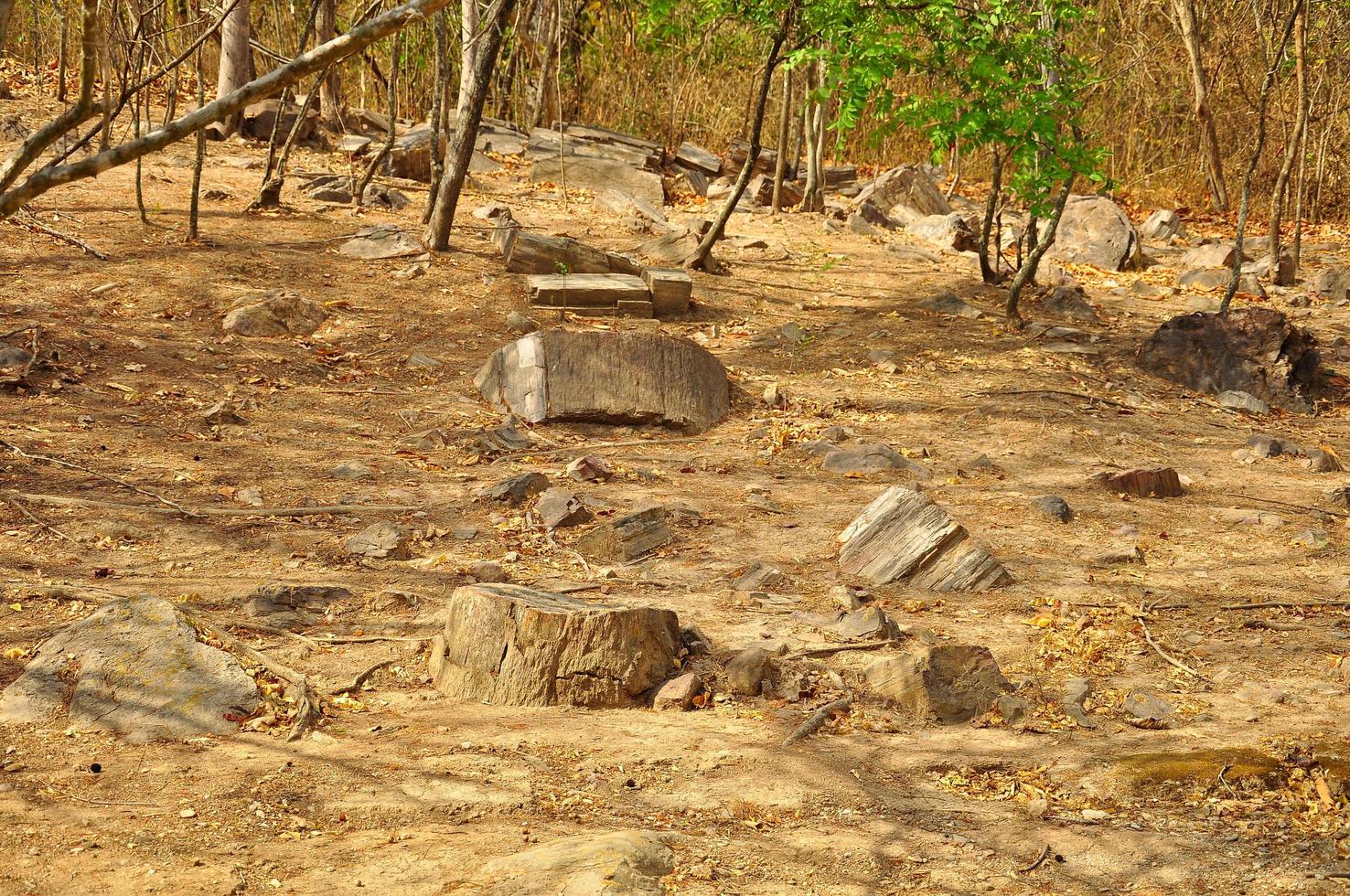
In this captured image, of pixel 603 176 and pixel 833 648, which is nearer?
pixel 833 648

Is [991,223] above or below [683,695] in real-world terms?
above

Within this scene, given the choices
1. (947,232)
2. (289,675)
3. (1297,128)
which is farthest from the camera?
(947,232)

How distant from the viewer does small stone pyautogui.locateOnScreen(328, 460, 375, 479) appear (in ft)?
19.4

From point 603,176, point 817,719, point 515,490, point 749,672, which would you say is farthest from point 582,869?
point 603,176

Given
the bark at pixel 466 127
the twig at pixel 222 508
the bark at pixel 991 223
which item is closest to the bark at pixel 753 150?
the bark at pixel 991 223

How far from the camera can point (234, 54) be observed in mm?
11867

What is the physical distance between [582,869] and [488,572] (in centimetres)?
224

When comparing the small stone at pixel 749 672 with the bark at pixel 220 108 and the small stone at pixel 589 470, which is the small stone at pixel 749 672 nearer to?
the small stone at pixel 589 470

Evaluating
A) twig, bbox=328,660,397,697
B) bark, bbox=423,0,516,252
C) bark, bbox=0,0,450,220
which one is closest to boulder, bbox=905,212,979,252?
bark, bbox=423,0,516,252

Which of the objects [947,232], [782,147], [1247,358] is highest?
[782,147]

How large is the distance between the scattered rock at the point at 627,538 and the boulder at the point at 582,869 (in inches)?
92.2

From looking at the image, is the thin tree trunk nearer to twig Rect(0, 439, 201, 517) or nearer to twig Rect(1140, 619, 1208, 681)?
twig Rect(0, 439, 201, 517)

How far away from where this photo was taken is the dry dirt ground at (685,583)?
299 cm

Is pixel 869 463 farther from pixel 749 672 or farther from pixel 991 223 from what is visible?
pixel 991 223
